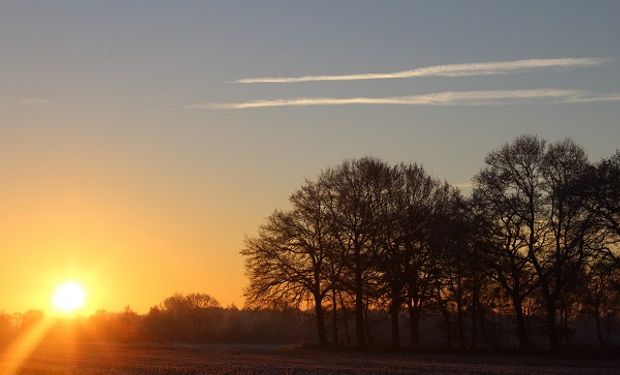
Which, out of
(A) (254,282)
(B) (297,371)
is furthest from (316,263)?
(B) (297,371)

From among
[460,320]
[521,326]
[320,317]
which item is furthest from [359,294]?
[521,326]

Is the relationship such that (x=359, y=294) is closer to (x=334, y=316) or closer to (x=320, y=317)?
(x=320, y=317)

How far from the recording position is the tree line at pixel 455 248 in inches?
2058

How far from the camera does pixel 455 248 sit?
5628 centimetres

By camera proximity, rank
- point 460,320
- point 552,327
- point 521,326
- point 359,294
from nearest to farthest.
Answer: point 552,327 → point 521,326 → point 359,294 → point 460,320

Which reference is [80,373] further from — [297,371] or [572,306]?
[572,306]

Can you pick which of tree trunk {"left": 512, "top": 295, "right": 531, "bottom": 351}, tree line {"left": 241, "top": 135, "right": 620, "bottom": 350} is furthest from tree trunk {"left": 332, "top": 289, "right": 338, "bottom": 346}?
tree trunk {"left": 512, "top": 295, "right": 531, "bottom": 351}

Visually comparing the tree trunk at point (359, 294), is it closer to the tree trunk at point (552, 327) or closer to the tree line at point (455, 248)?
the tree line at point (455, 248)

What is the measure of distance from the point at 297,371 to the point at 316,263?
Answer: 27.9m

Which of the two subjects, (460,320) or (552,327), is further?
(460,320)

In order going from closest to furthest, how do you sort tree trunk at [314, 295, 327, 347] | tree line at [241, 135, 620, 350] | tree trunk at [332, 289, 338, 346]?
tree line at [241, 135, 620, 350] < tree trunk at [314, 295, 327, 347] < tree trunk at [332, 289, 338, 346]

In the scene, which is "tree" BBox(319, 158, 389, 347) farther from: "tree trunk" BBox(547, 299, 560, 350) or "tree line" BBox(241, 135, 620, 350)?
"tree trunk" BBox(547, 299, 560, 350)

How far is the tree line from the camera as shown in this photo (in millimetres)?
52281

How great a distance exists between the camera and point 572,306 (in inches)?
2334
